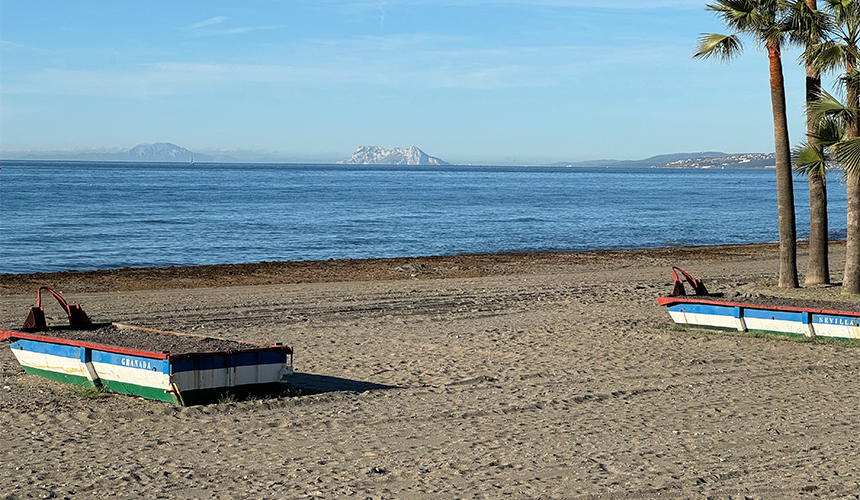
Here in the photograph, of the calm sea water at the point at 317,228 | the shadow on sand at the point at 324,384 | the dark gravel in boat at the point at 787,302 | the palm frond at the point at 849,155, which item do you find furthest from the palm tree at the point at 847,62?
the calm sea water at the point at 317,228

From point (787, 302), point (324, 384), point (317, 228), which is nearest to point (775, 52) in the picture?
point (787, 302)

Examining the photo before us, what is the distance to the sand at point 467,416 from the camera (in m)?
6.36

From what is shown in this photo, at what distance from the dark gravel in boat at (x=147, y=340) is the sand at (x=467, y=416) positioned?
25.3 inches

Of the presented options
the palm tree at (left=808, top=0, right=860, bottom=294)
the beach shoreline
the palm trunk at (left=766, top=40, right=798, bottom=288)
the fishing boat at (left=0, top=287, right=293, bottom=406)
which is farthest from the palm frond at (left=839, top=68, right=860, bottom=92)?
the beach shoreline

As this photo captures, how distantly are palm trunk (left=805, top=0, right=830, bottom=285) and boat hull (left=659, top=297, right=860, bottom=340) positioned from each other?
4.13m

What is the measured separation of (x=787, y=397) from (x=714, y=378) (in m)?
1.13

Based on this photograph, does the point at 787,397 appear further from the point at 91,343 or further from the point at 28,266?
the point at 28,266

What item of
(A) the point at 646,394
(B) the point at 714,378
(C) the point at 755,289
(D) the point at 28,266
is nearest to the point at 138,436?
(A) the point at 646,394

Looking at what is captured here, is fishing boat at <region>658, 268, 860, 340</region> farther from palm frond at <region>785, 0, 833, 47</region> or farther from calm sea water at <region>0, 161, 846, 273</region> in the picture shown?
calm sea water at <region>0, 161, 846, 273</region>

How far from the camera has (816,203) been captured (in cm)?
1684

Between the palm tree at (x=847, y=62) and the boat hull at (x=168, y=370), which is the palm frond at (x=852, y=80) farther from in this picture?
the boat hull at (x=168, y=370)

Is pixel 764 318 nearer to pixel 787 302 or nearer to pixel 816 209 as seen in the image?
pixel 787 302

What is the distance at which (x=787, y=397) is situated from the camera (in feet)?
30.2

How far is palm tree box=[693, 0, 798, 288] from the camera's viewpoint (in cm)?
1590
